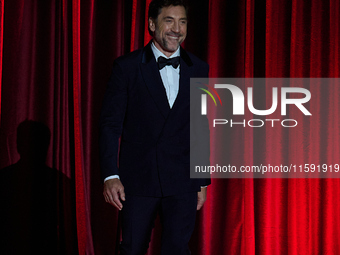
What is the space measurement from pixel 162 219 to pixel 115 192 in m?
0.25

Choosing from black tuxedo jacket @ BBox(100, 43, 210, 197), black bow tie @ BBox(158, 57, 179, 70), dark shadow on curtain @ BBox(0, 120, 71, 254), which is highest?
black bow tie @ BBox(158, 57, 179, 70)

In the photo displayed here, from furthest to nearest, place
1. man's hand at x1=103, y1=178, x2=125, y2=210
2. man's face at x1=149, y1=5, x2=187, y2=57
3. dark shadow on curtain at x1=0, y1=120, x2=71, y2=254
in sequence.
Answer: dark shadow on curtain at x1=0, y1=120, x2=71, y2=254
man's face at x1=149, y1=5, x2=187, y2=57
man's hand at x1=103, y1=178, x2=125, y2=210

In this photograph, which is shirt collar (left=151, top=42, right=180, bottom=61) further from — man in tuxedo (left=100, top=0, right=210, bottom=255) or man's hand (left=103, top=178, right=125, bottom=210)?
man's hand (left=103, top=178, right=125, bottom=210)

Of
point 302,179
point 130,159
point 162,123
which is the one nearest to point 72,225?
point 130,159

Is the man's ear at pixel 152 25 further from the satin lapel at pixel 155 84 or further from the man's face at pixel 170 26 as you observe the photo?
the satin lapel at pixel 155 84

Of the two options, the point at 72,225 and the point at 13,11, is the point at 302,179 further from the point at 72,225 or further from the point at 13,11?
the point at 13,11

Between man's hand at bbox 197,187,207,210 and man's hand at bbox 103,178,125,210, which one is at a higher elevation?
man's hand at bbox 103,178,125,210

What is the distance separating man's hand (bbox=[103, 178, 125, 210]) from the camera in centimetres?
129

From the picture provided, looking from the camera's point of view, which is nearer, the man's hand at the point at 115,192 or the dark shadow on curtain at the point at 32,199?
the man's hand at the point at 115,192

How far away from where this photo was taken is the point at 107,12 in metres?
2.30

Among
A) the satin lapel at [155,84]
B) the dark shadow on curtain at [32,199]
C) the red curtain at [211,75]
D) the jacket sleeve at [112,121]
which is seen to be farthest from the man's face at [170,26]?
the dark shadow on curtain at [32,199]

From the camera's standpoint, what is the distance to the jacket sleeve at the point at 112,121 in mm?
1338

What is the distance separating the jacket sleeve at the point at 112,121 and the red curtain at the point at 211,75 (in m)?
0.92

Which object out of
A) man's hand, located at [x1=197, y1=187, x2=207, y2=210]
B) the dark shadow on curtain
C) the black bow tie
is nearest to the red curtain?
the dark shadow on curtain
